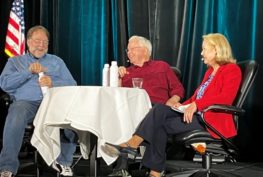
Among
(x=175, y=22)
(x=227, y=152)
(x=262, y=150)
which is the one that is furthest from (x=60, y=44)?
(x=227, y=152)

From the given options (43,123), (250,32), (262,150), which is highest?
(250,32)

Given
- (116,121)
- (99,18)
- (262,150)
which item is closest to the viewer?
(116,121)

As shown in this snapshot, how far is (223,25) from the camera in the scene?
394 centimetres

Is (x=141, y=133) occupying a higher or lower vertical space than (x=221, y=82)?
lower

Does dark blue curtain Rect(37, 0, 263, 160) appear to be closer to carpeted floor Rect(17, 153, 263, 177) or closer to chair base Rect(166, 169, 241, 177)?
carpeted floor Rect(17, 153, 263, 177)

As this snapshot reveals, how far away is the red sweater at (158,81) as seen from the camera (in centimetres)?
345

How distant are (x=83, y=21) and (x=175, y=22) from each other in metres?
1.08

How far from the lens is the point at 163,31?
13.9ft

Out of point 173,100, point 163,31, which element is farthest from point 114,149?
point 163,31

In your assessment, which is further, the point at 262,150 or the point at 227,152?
the point at 262,150

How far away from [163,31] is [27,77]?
1.51m

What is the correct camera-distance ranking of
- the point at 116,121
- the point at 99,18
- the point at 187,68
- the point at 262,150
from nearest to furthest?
1. the point at 116,121
2. the point at 262,150
3. the point at 187,68
4. the point at 99,18

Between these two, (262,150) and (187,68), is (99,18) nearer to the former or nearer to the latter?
(187,68)

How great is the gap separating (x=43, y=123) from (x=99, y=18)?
2223 millimetres
